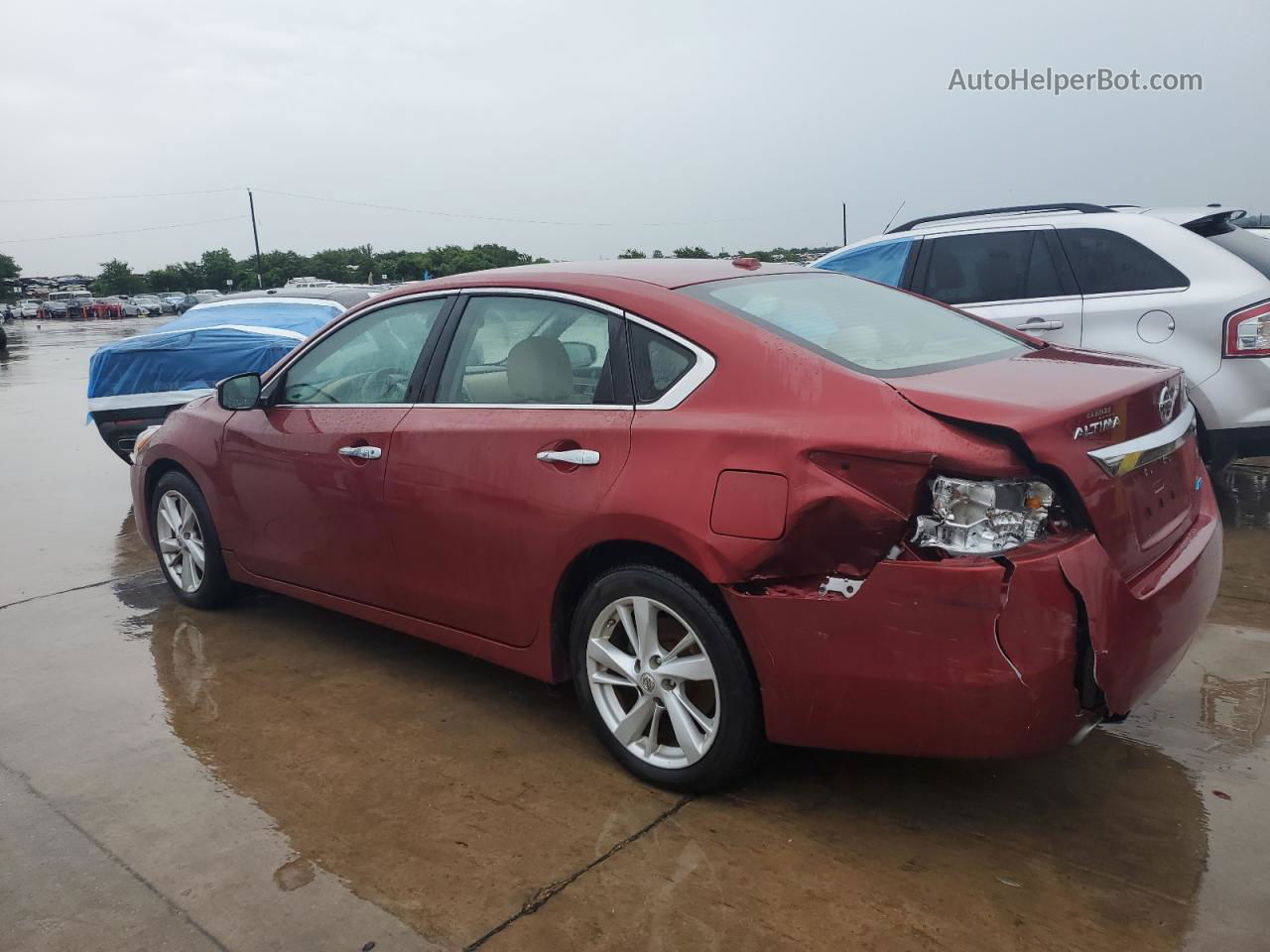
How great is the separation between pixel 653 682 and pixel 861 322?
1.29 meters

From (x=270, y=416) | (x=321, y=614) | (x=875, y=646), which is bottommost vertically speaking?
(x=321, y=614)

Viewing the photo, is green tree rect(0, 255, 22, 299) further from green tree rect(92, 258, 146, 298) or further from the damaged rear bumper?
the damaged rear bumper

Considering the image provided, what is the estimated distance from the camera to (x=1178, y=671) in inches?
151

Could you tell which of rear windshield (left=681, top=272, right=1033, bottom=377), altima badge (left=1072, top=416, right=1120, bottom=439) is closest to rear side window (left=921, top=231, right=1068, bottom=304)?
rear windshield (left=681, top=272, right=1033, bottom=377)

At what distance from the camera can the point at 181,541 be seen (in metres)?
5.00

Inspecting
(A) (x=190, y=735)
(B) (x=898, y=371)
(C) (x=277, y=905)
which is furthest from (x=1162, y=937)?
(A) (x=190, y=735)

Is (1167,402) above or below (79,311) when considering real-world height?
above

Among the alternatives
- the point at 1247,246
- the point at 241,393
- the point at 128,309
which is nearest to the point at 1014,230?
the point at 1247,246

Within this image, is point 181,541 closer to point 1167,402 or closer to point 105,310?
A: point 1167,402

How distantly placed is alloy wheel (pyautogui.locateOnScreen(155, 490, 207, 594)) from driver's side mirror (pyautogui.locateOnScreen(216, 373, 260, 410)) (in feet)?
2.18

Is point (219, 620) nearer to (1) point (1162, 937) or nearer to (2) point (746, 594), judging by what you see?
(2) point (746, 594)

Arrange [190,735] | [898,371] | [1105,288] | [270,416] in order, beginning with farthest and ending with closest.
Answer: [1105,288], [270,416], [190,735], [898,371]

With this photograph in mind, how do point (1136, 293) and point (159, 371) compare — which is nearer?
point (1136, 293)

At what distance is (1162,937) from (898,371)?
1482mm
